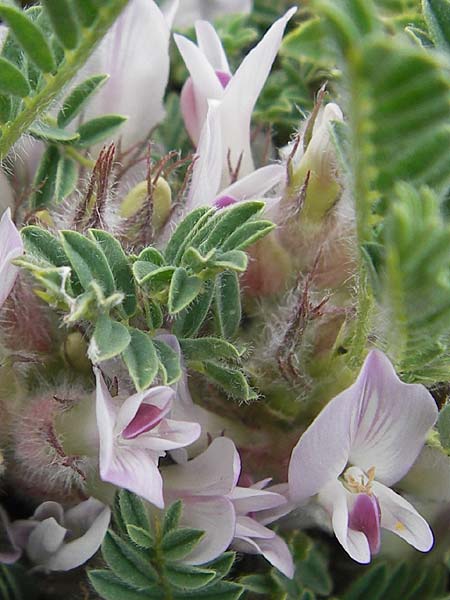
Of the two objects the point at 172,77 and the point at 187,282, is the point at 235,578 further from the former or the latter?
the point at 172,77

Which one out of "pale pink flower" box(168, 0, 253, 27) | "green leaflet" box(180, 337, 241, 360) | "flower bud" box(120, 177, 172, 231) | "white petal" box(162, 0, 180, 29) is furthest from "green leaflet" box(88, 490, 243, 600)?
"pale pink flower" box(168, 0, 253, 27)

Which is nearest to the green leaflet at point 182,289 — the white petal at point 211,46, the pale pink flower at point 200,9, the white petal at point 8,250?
A: the white petal at point 8,250

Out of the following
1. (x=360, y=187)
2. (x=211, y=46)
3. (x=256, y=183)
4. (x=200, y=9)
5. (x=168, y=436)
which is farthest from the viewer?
(x=200, y=9)

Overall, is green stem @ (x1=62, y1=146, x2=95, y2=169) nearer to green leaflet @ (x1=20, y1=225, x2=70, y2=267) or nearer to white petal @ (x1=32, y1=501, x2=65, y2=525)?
green leaflet @ (x1=20, y1=225, x2=70, y2=267)

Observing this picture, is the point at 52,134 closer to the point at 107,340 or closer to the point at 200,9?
the point at 107,340

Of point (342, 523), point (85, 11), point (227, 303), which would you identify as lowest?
point (342, 523)

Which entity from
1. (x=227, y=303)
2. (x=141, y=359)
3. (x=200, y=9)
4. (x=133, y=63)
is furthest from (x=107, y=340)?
(x=200, y=9)
